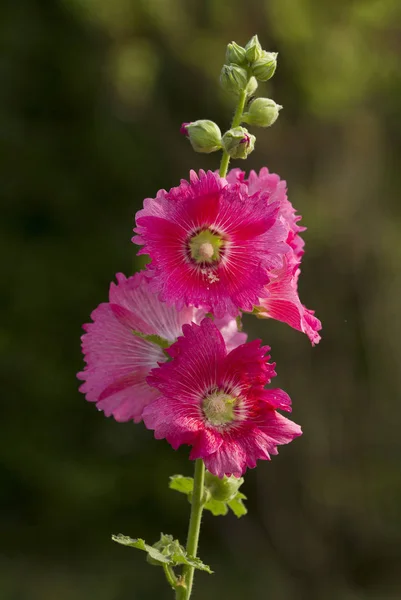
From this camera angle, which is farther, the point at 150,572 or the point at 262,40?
the point at 150,572

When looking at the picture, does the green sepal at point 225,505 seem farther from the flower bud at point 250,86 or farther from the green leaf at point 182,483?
the flower bud at point 250,86

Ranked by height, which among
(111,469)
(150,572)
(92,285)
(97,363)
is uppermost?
(92,285)

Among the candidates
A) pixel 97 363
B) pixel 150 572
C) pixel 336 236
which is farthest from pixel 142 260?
pixel 97 363

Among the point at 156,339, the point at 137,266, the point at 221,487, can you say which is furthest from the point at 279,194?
the point at 137,266

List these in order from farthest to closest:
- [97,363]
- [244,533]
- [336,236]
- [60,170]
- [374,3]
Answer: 1. [60,170]
2. [244,533]
3. [336,236]
4. [374,3]
5. [97,363]

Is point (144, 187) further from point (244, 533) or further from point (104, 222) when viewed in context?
point (244, 533)

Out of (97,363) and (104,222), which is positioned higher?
(104,222)

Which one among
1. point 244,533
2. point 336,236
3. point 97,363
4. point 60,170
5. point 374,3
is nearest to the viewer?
point 97,363

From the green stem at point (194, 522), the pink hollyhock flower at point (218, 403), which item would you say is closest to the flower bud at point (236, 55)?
the pink hollyhock flower at point (218, 403)
